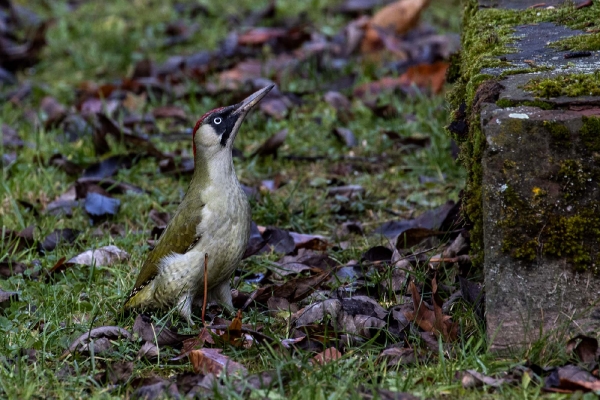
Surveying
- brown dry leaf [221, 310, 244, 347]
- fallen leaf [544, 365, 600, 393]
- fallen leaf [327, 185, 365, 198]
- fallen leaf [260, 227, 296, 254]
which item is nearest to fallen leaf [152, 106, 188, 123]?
fallen leaf [327, 185, 365, 198]

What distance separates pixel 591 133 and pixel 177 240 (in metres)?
2.05

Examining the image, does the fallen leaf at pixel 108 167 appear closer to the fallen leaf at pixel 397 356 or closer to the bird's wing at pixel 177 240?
the bird's wing at pixel 177 240

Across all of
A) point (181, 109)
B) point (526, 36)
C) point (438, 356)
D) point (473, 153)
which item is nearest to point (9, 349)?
point (438, 356)

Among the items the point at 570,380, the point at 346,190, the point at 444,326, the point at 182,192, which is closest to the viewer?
the point at 570,380

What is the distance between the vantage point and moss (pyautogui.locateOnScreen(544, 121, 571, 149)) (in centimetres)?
314

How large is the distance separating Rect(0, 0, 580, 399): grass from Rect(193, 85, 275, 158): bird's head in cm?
77

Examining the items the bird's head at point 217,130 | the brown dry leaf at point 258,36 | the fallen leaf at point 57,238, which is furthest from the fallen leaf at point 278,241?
the brown dry leaf at point 258,36

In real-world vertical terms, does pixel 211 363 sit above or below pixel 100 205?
above

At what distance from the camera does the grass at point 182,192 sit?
130 inches

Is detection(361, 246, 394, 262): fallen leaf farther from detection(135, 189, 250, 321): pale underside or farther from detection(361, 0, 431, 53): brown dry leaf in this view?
detection(361, 0, 431, 53): brown dry leaf

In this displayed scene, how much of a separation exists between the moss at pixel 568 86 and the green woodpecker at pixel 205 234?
1.53 m

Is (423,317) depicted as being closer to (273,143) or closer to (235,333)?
(235,333)

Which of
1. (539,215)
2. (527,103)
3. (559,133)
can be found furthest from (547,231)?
(527,103)

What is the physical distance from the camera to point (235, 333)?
375 cm
